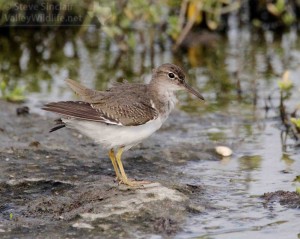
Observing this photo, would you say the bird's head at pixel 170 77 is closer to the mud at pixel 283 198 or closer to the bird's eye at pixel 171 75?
the bird's eye at pixel 171 75

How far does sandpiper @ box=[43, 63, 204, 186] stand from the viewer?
7.62 metres

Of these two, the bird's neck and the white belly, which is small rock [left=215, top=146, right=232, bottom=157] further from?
the white belly

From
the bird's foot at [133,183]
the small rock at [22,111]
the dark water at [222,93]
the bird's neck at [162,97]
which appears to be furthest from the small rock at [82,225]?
the small rock at [22,111]

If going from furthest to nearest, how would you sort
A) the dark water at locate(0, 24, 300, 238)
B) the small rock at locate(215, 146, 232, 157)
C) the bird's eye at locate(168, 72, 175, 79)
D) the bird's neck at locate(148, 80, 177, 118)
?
1. the small rock at locate(215, 146, 232, 157)
2. the bird's eye at locate(168, 72, 175, 79)
3. the bird's neck at locate(148, 80, 177, 118)
4. the dark water at locate(0, 24, 300, 238)

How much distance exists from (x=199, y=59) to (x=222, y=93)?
2.37 meters

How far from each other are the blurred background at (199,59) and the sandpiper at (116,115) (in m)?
1.14

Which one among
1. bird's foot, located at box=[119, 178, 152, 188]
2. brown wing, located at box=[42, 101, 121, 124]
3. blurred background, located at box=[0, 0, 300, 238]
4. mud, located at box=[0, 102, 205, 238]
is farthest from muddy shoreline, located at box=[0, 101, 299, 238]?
brown wing, located at box=[42, 101, 121, 124]

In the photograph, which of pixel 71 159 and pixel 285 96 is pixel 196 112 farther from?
pixel 71 159

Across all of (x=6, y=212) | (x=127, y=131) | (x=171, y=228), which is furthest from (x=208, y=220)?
(x=6, y=212)

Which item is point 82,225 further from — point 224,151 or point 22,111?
point 22,111

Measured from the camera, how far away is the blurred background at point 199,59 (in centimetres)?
998

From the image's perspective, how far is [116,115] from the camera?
7715mm

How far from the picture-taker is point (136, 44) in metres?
15.2

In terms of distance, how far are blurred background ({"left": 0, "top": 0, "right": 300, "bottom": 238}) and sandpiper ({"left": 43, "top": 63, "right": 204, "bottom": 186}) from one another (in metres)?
1.14
